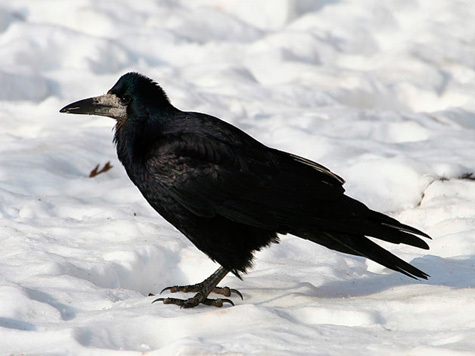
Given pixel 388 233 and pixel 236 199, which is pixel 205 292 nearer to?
pixel 236 199

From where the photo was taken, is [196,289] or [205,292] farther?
[196,289]

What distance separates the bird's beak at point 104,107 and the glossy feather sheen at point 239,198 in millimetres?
252

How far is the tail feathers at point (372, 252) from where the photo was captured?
387cm

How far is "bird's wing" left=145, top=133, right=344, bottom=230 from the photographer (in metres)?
3.88

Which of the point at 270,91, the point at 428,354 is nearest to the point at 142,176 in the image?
the point at 428,354

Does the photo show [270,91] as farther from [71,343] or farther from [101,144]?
[71,343]

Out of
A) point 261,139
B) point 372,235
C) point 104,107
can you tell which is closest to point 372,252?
point 372,235

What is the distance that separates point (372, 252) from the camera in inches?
155

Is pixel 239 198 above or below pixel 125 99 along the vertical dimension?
below

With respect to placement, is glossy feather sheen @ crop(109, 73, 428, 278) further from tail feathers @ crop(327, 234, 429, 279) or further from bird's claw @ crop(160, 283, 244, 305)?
bird's claw @ crop(160, 283, 244, 305)

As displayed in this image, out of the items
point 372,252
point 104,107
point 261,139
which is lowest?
point 372,252

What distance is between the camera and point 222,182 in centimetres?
394

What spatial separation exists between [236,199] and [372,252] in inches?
27.3

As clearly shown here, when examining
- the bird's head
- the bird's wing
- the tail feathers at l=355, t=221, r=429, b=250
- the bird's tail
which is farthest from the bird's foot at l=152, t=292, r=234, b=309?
the bird's head
